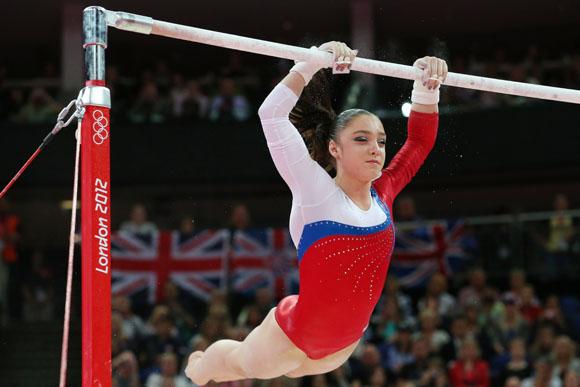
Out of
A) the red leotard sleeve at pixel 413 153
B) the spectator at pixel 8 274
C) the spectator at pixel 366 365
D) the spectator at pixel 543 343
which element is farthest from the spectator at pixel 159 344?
the red leotard sleeve at pixel 413 153

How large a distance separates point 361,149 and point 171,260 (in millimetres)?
7212

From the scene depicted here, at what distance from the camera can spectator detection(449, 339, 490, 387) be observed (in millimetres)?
9156

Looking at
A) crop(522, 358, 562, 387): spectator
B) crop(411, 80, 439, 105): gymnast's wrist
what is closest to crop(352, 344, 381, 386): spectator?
crop(522, 358, 562, 387): spectator

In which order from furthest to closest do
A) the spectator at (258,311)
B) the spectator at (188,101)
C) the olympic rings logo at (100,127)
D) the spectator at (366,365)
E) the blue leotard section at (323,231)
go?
the spectator at (188,101) < the spectator at (258,311) < the spectator at (366,365) < the blue leotard section at (323,231) < the olympic rings logo at (100,127)

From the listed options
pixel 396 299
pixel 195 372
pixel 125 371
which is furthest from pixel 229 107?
pixel 195 372

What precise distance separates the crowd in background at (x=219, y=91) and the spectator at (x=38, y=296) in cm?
248

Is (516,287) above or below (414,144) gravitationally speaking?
above

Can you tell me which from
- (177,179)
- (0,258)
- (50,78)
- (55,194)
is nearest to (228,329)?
(0,258)

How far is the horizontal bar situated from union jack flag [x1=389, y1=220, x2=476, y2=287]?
22.2 feet

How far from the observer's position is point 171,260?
1148cm

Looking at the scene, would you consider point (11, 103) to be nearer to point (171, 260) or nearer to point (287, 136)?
point (171, 260)

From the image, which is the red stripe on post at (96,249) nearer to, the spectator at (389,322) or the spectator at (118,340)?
the spectator at (118,340)

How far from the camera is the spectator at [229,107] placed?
13.2m

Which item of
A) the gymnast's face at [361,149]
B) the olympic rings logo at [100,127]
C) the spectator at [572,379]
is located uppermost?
the gymnast's face at [361,149]
